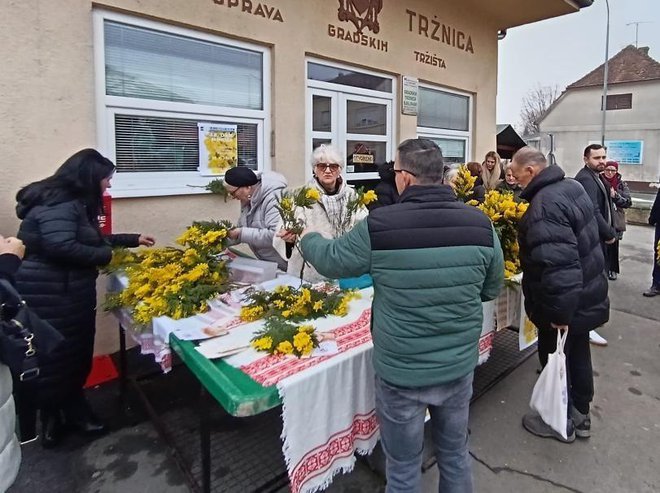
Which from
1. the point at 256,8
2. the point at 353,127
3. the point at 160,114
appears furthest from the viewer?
the point at 353,127

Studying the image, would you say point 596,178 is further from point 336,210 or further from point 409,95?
point 336,210

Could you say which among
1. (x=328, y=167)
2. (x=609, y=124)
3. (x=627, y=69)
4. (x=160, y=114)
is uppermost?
(x=627, y=69)

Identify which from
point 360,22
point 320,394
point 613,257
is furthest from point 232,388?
point 613,257

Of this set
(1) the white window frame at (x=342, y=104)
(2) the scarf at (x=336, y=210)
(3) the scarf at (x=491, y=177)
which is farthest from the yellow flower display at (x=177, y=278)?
(3) the scarf at (x=491, y=177)

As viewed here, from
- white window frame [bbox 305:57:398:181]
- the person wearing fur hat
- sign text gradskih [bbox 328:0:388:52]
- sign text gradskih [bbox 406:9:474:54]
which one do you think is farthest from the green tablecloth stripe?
sign text gradskih [bbox 406:9:474:54]

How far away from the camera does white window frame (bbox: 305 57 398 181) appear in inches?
187

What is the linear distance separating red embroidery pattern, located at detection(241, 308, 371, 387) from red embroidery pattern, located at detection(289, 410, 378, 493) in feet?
1.07

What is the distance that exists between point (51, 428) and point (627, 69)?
118 feet

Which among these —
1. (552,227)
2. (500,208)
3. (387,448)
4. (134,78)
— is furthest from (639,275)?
(134,78)

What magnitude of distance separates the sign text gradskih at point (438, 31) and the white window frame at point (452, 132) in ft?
2.01

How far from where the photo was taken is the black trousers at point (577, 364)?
8.77 feet

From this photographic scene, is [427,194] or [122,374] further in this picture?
[122,374]

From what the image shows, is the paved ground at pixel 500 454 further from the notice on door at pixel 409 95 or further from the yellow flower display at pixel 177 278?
the notice on door at pixel 409 95

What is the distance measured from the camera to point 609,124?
2898 centimetres
